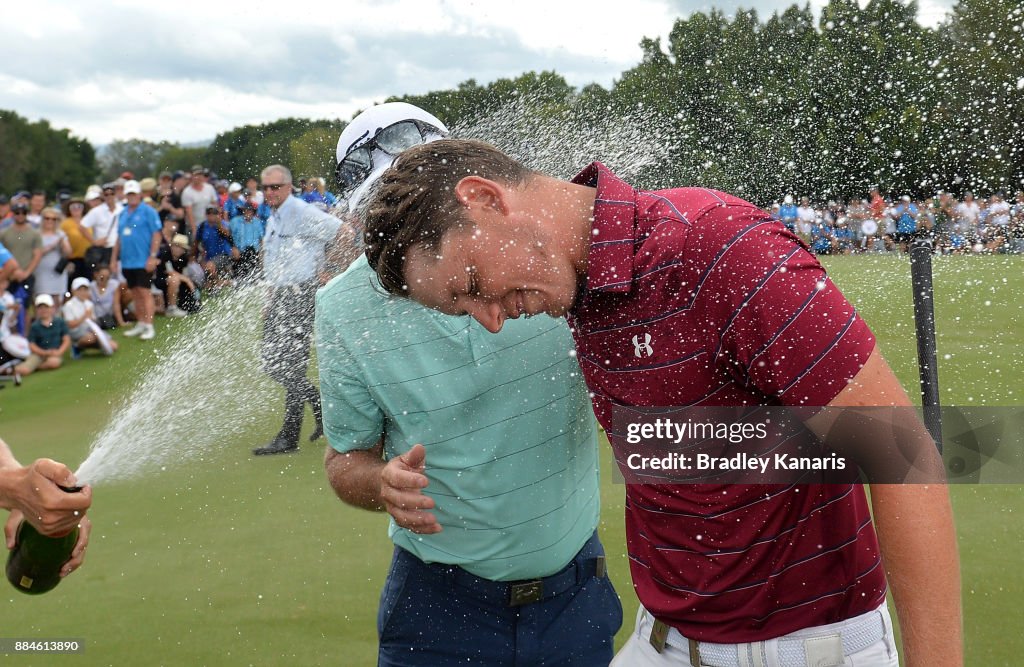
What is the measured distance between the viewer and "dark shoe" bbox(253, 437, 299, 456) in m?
6.86

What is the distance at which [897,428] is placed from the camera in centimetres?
147

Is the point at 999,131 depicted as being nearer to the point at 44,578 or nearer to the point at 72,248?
the point at 44,578

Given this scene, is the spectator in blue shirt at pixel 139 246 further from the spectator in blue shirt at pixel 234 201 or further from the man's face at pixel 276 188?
the man's face at pixel 276 188

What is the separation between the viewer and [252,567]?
180 inches

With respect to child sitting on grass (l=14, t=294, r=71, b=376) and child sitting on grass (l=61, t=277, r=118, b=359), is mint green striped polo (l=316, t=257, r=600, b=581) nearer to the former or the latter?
child sitting on grass (l=14, t=294, r=71, b=376)

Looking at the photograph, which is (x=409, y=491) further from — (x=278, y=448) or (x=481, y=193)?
(x=278, y=448)

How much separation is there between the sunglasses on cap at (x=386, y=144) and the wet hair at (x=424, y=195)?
1.68ft

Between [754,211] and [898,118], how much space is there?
6.13 m

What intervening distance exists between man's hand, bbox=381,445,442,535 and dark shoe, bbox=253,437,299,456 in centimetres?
513

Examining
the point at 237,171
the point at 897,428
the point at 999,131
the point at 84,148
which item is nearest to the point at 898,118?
the point at 999,131

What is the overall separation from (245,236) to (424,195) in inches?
498

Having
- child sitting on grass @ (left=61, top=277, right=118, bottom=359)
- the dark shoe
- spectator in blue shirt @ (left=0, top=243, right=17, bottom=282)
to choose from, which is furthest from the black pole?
child sitting on grass @ (left=61, top=277, right=118, bottom=359)

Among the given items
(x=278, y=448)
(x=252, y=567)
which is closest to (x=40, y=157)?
(x=278, y=448)

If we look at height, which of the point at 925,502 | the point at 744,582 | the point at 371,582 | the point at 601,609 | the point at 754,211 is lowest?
the point at 371,582
